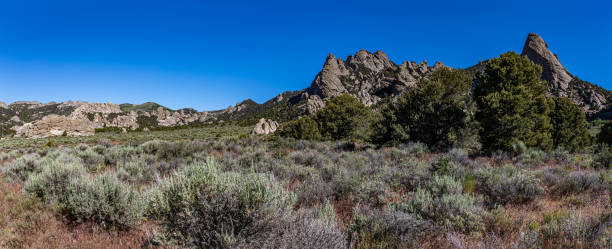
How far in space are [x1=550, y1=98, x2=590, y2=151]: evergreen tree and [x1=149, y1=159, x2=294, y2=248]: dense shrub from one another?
27.0 metres

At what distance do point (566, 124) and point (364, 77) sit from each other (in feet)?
328

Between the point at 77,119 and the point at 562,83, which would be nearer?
the point at 77,119

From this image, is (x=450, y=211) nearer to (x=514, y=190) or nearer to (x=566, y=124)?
(x=514, y=190)

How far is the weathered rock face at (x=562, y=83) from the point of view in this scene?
72.6 metres

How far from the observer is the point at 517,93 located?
1315cm

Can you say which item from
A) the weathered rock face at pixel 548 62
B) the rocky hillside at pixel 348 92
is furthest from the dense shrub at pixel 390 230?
the weathered rock face at pixel 548 62

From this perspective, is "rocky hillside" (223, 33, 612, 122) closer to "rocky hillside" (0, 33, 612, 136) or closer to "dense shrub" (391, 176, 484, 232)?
"rocky hillside" (0, 33, 612, 136)

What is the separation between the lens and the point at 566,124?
19906mm

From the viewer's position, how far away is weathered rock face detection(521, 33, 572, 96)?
84812 millimetres

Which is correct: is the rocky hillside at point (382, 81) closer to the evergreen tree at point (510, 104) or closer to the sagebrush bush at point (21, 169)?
the evergreen tree at point (510, 104)

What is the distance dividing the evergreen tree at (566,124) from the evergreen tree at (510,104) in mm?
7927

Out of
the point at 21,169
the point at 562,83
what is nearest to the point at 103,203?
the point at 21,169

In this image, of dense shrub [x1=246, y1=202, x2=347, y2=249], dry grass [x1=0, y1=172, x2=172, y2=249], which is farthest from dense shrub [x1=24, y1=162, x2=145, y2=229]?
dense shrub [x1=246, y1=202, x2=347, y2=249]

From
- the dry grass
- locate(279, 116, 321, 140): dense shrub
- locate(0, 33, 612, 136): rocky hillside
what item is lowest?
the dry grass
